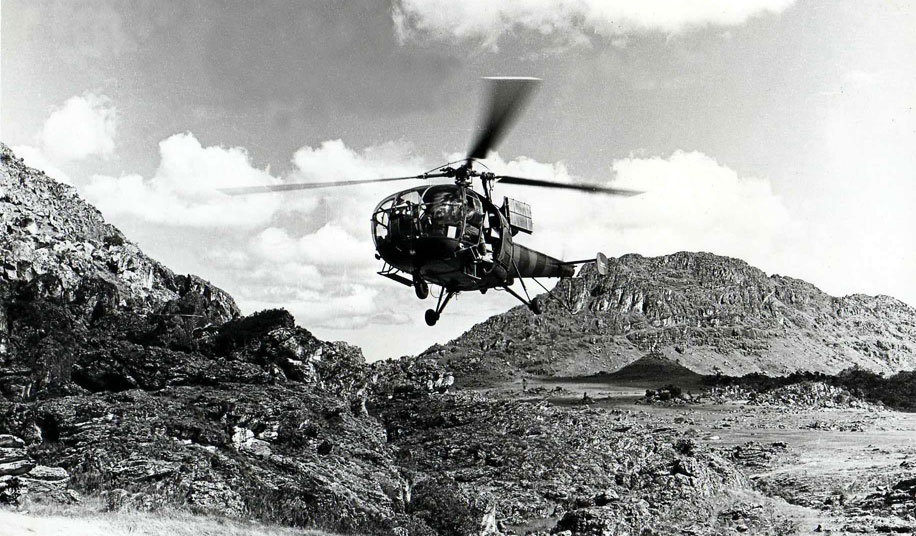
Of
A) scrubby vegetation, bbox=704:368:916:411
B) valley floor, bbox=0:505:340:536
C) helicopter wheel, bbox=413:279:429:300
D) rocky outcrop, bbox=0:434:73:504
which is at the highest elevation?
helicopter wheel, bbox=413:279:429:300

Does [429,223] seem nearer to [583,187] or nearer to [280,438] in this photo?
[583,187]

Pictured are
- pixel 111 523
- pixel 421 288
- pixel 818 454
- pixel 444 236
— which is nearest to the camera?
pixel 444 236

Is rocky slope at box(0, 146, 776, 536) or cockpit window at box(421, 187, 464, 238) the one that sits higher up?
cockpit window at box(421, 187, 464, 238)

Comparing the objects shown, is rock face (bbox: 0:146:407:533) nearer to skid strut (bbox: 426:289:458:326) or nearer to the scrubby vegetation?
skid strut (bbox: 426:289:458:326)

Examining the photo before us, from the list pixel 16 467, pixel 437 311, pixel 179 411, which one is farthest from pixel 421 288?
pixel 179 411

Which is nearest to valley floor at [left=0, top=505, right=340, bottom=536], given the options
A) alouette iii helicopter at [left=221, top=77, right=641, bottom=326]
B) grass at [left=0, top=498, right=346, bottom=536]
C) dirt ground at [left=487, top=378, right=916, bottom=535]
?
grass at [left=0, top=498, right=346, bottom=536]

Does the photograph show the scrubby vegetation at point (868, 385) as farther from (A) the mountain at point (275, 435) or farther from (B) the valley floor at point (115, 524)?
(B) the valley floor at point (115, 524)

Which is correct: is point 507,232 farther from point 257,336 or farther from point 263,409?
point 257,336
